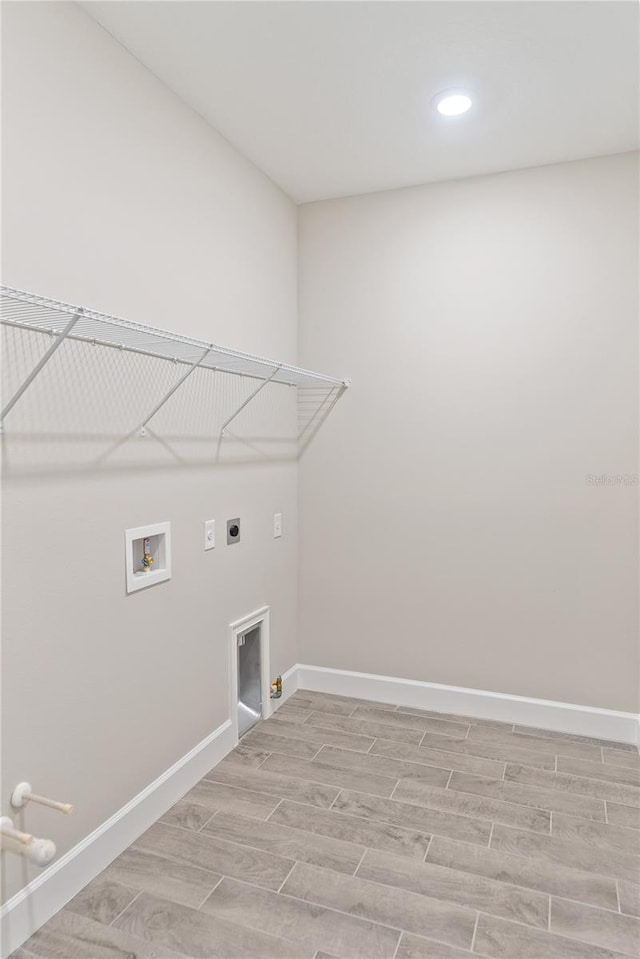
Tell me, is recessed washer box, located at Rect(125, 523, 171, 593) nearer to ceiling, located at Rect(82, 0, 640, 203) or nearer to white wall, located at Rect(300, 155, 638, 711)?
white wall, located at Rect(300, 155, 638, 711)

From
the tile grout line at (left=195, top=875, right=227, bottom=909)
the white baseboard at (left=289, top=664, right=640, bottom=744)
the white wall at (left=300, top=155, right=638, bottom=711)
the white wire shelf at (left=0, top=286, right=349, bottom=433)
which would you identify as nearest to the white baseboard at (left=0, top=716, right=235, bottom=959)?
the tile grout line at (left=195, top=875, right=227, bottom=909)

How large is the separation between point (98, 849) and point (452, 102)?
2781 millimetres

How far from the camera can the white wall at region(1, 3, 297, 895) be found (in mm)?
1607

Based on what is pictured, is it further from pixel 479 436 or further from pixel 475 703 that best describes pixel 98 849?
pixel 479 436

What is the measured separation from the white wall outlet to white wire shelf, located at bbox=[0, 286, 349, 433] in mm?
398

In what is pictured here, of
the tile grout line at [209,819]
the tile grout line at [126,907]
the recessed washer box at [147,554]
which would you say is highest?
the recessed washer box at [147,554]

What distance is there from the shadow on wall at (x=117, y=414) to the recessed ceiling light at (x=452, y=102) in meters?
1.29

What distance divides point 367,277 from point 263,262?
55 centimetres

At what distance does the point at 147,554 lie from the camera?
212 cm

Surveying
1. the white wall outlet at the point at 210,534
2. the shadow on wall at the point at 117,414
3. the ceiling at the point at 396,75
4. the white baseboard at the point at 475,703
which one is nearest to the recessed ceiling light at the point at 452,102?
the ceiling at the point at 396,75

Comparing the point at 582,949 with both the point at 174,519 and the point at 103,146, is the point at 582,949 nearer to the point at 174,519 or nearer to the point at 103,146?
the point at 174,519

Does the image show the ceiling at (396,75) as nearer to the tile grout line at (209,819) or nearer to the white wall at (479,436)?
the white wall at (479,436)

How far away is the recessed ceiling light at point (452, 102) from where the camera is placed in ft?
7.19

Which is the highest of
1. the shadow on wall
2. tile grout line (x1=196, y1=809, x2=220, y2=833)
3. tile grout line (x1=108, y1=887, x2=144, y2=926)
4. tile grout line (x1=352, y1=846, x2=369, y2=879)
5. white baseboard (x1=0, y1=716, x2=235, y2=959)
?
the shadow on wall
